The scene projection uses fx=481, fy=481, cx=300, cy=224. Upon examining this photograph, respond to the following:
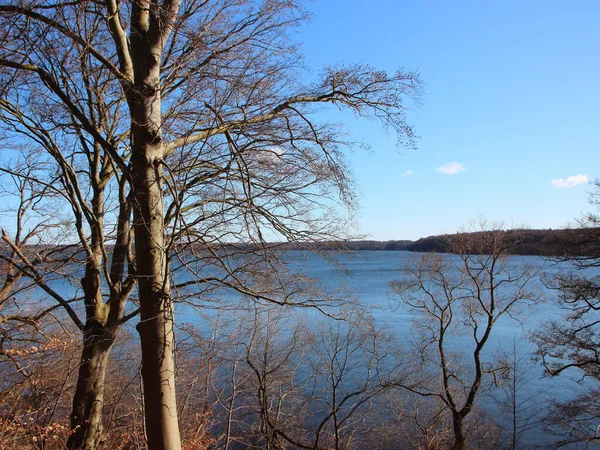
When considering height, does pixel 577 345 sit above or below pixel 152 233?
below

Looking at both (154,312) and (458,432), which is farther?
(458,432)

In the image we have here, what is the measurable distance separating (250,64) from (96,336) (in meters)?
4.23

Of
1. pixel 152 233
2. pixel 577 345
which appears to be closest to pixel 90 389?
pixel 152 233

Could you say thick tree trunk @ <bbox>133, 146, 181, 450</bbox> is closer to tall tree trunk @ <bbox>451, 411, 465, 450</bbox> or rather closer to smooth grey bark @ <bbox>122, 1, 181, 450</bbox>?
smooth grey bark @ <bbox>122, 1, 181, 450</bbox>

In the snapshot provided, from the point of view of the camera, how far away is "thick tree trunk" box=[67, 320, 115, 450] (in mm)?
6387

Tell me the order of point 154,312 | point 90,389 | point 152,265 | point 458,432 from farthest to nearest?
1. point 458,432
2. point 90,389
3. point 152,265
4. point 154,312

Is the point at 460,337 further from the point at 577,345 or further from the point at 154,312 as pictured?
the point at 154,312

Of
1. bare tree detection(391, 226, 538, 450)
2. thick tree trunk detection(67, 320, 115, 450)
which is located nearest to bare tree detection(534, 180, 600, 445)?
bare tree detection(391, 226, 538, 450)

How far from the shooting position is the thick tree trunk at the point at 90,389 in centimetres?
639

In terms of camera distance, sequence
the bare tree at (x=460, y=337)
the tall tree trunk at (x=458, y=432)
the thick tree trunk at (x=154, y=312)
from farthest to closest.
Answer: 1. the bare tree at (x=460, y=337)
2. the tall tree trunk at (x=458, y=432)
3. the thick tree trunk at (x=154, y=312)

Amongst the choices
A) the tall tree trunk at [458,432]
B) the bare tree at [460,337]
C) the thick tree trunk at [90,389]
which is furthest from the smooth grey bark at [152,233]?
the tall tree trunk at [458,432]

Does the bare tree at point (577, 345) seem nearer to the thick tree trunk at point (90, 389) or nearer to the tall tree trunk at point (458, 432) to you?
the tall tree trunk at point (458, 432)

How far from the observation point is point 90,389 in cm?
663

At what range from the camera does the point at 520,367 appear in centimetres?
1867
